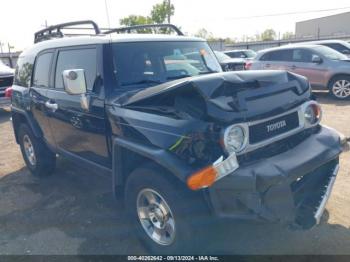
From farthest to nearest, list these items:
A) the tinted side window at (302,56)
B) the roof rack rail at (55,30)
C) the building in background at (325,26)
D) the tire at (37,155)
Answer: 1. the building in background at (325,26)
2. the tinted side window at (302,56)
3. the tire at (37,155)
4. the roof rack rail at (55,30)

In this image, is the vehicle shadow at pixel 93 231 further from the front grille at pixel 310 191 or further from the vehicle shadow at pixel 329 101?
the vehicle shadow at pixel 329 101

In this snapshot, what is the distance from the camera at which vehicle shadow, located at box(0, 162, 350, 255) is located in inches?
125

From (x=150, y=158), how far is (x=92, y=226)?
1456 mm

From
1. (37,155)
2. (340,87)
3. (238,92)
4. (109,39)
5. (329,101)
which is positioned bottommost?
(329,101)

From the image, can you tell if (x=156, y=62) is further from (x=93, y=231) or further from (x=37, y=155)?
(x=37, y=155)

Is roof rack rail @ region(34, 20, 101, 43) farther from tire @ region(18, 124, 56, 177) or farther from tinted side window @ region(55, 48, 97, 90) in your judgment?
tire @ region(18, 124, 56, 177)

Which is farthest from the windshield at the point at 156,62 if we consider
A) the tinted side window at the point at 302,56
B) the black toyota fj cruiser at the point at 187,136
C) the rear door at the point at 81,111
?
the tinted side window at the point at 302,56

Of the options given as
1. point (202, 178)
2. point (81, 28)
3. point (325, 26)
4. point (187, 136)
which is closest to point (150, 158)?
point (187, 136)

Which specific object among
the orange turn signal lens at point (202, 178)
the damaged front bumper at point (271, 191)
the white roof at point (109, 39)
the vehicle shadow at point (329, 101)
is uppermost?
the white roof at point (109, 39)

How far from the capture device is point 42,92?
181 inches

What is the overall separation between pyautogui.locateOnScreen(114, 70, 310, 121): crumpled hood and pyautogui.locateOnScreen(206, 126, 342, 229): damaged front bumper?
1.37 feet

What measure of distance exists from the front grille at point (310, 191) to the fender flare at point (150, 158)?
1013 mm

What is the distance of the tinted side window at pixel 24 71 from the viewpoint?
16.5 ft

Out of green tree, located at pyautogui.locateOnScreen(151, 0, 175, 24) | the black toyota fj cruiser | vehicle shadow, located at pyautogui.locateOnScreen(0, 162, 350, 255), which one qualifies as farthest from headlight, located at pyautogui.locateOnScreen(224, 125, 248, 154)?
green tree, located at pyautogui.locateOnScreen(151, 0, 175, 24)
